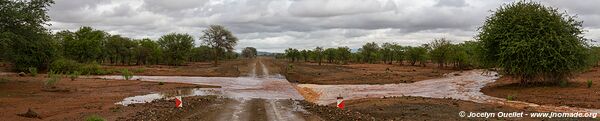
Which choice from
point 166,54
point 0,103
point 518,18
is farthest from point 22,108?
point 166,54

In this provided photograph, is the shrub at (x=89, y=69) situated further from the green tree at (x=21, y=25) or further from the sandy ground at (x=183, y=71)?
the green tree at (x=21, y=25)

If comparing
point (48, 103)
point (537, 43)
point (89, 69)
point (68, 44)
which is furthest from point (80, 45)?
point (537, 43)

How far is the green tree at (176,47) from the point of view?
100m

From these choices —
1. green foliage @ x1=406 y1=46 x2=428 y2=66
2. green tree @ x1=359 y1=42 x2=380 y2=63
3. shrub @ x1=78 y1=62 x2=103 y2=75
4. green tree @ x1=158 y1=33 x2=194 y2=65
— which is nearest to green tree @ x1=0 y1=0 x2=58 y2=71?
shrub @ x1=78 y1=62 x2=103 y2=75

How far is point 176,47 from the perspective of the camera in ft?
330

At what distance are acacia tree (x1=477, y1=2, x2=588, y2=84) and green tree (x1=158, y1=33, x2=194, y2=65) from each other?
78572 millimetres

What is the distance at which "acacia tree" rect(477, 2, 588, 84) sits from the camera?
28891mm

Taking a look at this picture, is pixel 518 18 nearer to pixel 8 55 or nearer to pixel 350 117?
pixel 350 117

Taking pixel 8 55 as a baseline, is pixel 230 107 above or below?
below

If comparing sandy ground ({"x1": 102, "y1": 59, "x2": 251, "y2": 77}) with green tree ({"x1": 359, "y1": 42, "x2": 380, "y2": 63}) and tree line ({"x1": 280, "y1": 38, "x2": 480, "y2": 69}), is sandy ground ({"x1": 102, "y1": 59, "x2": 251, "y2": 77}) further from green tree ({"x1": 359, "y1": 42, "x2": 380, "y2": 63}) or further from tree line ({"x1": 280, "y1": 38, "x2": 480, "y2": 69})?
green tree ({"x1": 359, "y1": 42, "x2": 380, "y2": 63})

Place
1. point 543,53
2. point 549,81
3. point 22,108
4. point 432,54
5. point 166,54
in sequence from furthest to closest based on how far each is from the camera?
point 166,54 → point 432,54 → point 549,81 → point 543,53 → point 22,108

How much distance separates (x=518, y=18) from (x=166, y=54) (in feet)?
277

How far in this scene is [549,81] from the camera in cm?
3114

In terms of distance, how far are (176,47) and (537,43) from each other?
271 feet
